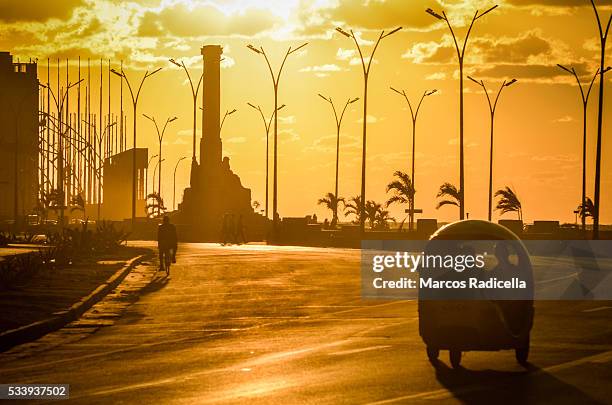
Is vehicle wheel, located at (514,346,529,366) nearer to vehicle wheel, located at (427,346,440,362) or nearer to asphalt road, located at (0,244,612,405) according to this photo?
asphalt road, located at (0,244,612,405)

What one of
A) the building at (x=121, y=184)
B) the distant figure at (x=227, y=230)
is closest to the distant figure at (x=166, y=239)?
the distant figure at (x=227, y=230)

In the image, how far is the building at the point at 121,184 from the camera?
6973 inches

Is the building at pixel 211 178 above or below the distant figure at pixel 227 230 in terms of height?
above

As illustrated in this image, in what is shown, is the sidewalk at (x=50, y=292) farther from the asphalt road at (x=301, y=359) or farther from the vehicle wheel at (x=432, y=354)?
the vehicle wheel at (x=432, y=354)

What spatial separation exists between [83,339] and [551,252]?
44.8m

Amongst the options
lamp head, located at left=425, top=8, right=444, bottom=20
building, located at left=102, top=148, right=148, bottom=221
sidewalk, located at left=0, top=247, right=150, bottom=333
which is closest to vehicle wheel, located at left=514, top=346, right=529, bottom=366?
sidewalk, located at left=0, top=247, right=150, bottom=333

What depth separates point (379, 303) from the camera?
25.4 metres

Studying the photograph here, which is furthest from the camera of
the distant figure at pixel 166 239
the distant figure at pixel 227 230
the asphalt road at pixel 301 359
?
the distant figure at pixel 227 230

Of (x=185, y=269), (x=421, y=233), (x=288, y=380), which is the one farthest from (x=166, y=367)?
(x=421, y=233)

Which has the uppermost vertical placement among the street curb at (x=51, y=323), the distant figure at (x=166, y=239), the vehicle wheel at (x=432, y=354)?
the distant figure at (x=166, y=239)

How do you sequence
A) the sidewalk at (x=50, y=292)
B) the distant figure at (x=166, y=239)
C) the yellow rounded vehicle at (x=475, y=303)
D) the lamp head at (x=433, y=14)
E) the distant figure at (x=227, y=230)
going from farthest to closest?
the distant figure at (x=227, y=230) → the lamp head at (x=433, y=14) → the distant figure at (x=166, y=239) → the sidewalk at (x=50, y=292) → the yellow rounded vehicle at (x=475, y=303)

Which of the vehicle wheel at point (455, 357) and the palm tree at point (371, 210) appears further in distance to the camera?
the palm tree at point (371, 210)

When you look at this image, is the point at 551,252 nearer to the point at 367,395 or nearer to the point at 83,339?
the point at 83,339

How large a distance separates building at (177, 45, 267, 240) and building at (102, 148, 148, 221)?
50.8 meters
